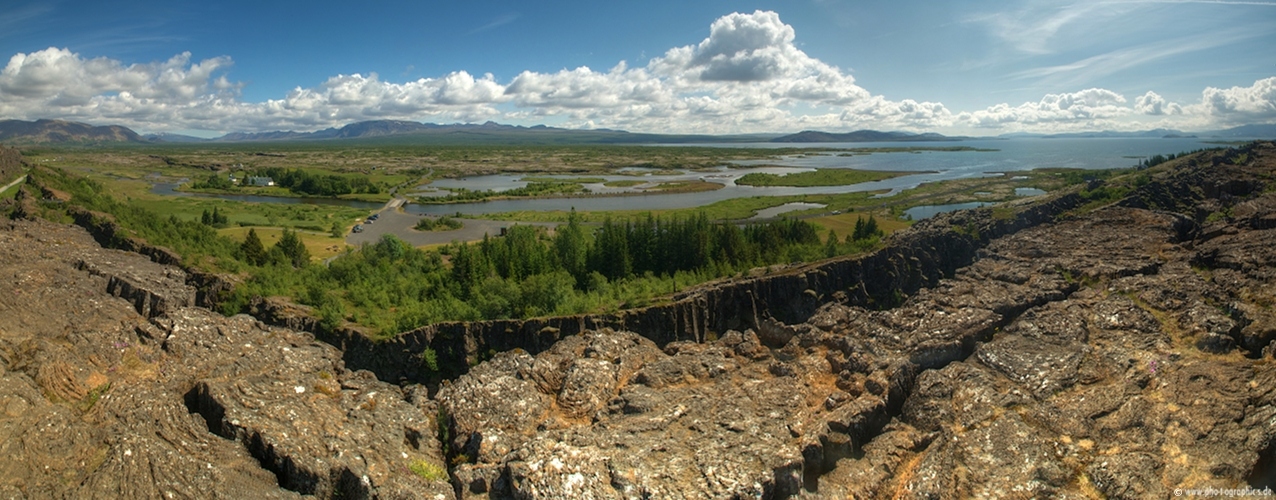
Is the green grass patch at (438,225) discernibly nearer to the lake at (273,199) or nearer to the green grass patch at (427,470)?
the lake at (273,199)

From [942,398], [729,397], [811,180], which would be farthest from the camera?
[811,180]

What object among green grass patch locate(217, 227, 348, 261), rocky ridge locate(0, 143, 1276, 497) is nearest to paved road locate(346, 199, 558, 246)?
green grass patch locate(217, 227, 348, 261)

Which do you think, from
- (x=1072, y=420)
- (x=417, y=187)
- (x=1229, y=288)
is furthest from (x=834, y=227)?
(x=417, y=187)

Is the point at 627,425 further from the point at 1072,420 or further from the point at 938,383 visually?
the point at 1072,420

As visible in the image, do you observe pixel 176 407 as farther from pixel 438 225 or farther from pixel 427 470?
pixel 438 225

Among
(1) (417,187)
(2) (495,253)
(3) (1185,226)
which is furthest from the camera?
(1) (417,187)

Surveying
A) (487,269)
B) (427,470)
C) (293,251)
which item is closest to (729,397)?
(427,470)

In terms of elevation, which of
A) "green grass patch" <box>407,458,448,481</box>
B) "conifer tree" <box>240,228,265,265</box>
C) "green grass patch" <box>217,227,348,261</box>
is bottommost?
"green grass patch" <box>217,227,348,261</box>

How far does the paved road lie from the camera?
9456 centimetres

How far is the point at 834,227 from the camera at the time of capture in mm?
100375

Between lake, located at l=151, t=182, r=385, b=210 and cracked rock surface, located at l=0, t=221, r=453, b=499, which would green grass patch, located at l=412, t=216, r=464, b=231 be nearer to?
lake, located at l=151, t=182, r=385, b=210

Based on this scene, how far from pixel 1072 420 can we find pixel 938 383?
4214mm

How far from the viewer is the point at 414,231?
103188 mm

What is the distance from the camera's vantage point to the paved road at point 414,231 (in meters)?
94.6
